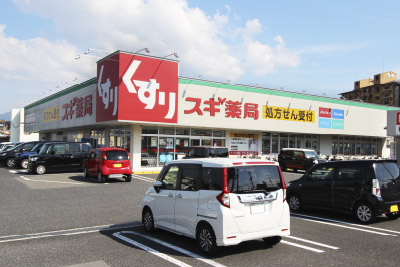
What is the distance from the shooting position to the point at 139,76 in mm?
21875

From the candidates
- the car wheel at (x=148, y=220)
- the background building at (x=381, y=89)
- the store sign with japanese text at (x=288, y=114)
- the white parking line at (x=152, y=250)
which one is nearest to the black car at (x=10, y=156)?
the store sign with japanese text at (x=288, y=114)

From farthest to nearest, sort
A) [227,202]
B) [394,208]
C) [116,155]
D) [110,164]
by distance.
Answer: [116,155] → [110,164] → [394,208] → [227,202]

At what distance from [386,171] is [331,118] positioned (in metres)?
26.1

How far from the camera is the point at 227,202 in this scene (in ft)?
18.8

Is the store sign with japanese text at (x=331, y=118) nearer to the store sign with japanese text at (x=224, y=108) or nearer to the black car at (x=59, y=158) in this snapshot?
the store sign with japanese text at (x=224, y=108)

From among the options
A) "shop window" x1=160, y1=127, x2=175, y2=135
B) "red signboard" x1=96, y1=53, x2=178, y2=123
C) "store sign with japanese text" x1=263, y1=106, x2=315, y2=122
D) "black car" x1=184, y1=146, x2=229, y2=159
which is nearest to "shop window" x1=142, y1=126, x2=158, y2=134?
"shop window" x1=160, y1=127, x2=175, y2=135

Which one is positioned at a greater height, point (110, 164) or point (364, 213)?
point (110, 164)

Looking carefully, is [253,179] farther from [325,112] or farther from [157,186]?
[325,112]

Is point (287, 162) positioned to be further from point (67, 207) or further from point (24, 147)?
point (24, 147)

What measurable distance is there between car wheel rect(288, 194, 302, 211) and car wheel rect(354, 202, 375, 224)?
1.77 metres

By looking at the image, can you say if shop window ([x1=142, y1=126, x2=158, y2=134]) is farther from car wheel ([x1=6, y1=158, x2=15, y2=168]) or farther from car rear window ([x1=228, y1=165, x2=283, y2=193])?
car rear window ([x1=228, y1=165, x2=283, y2=193])

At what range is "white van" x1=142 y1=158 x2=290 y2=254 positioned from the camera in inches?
226

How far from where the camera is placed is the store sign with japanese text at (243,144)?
28148 mm

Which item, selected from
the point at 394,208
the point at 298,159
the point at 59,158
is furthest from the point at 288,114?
A: the point at 394,208
